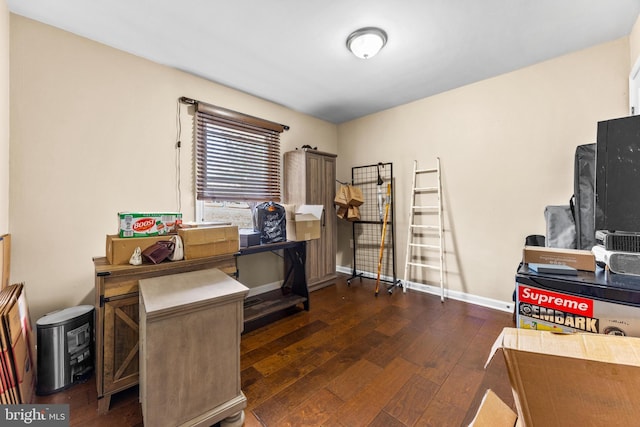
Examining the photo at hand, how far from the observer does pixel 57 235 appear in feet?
6.17

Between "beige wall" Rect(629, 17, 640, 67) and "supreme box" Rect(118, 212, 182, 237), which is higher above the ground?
"beige wall" Rect(629, 17, 640, 67)

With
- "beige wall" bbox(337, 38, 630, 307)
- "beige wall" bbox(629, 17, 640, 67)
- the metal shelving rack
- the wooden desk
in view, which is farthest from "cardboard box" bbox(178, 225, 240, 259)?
"beige wall" bbox(629, 17, 640, 67)

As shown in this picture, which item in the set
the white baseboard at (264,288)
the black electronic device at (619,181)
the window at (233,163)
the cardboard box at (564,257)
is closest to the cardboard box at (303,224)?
the window at (233,163)

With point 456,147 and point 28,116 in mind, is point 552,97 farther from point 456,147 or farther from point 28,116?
point 28,116

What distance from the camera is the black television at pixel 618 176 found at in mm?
870

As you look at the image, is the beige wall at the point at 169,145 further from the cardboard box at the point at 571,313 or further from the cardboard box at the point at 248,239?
the cardboard box at the point at 571,313

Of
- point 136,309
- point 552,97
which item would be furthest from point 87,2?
point 552,97

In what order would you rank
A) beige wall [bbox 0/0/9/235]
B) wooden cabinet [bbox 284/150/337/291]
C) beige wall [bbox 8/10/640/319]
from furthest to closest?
wooden cabinet [bbox 284/150/337/291] < beige wall [bbox 8/10/640/319] < beige wall [bbox 0/0/9/235]

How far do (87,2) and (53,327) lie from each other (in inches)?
84.3

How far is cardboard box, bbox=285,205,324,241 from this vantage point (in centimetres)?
272

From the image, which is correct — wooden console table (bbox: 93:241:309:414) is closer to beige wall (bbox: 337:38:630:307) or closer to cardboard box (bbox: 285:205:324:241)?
cardboard box (bbox: 285:205:324:241)

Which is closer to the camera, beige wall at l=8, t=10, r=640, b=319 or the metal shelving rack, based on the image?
beige wall at l=8, t=10, r=640, b=319

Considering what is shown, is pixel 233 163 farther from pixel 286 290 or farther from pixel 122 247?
pixel 286 290

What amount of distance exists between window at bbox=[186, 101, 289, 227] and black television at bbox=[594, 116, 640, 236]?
2843 mm
